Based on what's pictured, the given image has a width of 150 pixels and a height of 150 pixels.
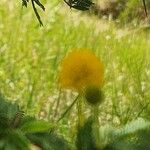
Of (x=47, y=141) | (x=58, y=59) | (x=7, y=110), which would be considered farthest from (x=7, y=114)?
(x=58, y=59)

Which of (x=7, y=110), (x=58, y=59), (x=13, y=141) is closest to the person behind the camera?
(x=13, y=141)

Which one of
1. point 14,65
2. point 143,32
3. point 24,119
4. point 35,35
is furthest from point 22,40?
point 24,119

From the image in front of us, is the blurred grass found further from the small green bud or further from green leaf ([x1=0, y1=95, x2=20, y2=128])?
green leaf ([x1=0, y1=95, x2=20, y2=128])

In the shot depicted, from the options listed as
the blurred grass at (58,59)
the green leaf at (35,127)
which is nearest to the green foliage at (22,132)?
the green leaf at (35,127)

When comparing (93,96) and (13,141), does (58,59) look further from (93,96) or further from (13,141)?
(13,141)

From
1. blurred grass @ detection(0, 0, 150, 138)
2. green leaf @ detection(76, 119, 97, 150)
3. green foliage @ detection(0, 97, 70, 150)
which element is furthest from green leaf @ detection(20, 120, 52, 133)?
blurred grass @ detection(0, 0, 150, 138)

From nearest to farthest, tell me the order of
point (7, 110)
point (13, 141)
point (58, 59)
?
point (13, 141), point (7, 110), point (58, 59)
